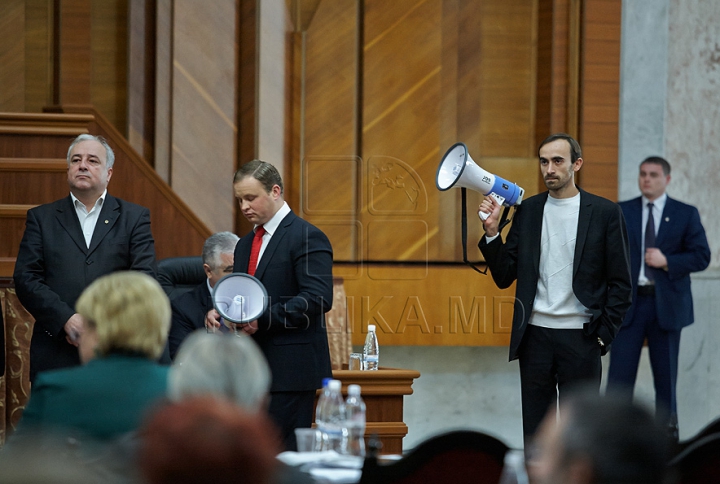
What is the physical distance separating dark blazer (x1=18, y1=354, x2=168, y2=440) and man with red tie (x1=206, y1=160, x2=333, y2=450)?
1376mm

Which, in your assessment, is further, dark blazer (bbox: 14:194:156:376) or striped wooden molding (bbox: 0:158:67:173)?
striped wooden molding (bbox: 0:158:67:173)

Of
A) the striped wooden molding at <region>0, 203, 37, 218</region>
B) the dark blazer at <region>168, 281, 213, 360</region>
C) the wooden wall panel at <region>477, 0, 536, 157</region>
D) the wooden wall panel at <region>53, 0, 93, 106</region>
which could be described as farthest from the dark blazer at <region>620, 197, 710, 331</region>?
the wooden wall panel at <region>53, 0, 93, 106</region>

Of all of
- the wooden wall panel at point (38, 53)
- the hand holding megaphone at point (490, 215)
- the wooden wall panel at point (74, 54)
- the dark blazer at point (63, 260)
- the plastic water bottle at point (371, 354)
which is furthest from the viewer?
the wooden wall panel at point (38, 53)

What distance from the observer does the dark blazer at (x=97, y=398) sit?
86.7 inches

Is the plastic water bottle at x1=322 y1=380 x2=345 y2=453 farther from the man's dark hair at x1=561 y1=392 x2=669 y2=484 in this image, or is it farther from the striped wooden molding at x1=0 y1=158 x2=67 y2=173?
the striped wooden molding at x1=0 y1=158 x2=67 y2=173

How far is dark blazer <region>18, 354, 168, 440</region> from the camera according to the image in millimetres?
2201

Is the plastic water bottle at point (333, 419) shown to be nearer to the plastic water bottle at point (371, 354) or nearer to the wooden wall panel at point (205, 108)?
the plastic water bottle at point (371, 354)

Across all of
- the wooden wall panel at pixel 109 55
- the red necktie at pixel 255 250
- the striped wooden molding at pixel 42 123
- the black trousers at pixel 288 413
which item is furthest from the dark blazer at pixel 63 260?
the wooden wall panel at pixel 109 55

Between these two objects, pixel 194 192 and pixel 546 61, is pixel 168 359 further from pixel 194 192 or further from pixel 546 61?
pixel 546 61

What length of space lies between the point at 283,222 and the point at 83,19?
4.18 m

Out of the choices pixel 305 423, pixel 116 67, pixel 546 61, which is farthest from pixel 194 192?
pixel 305 423

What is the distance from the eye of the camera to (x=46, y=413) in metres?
2.24

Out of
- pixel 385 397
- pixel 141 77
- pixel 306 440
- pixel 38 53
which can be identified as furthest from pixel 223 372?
pixel 38 53

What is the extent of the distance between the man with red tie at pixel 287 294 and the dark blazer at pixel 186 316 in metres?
0.77
